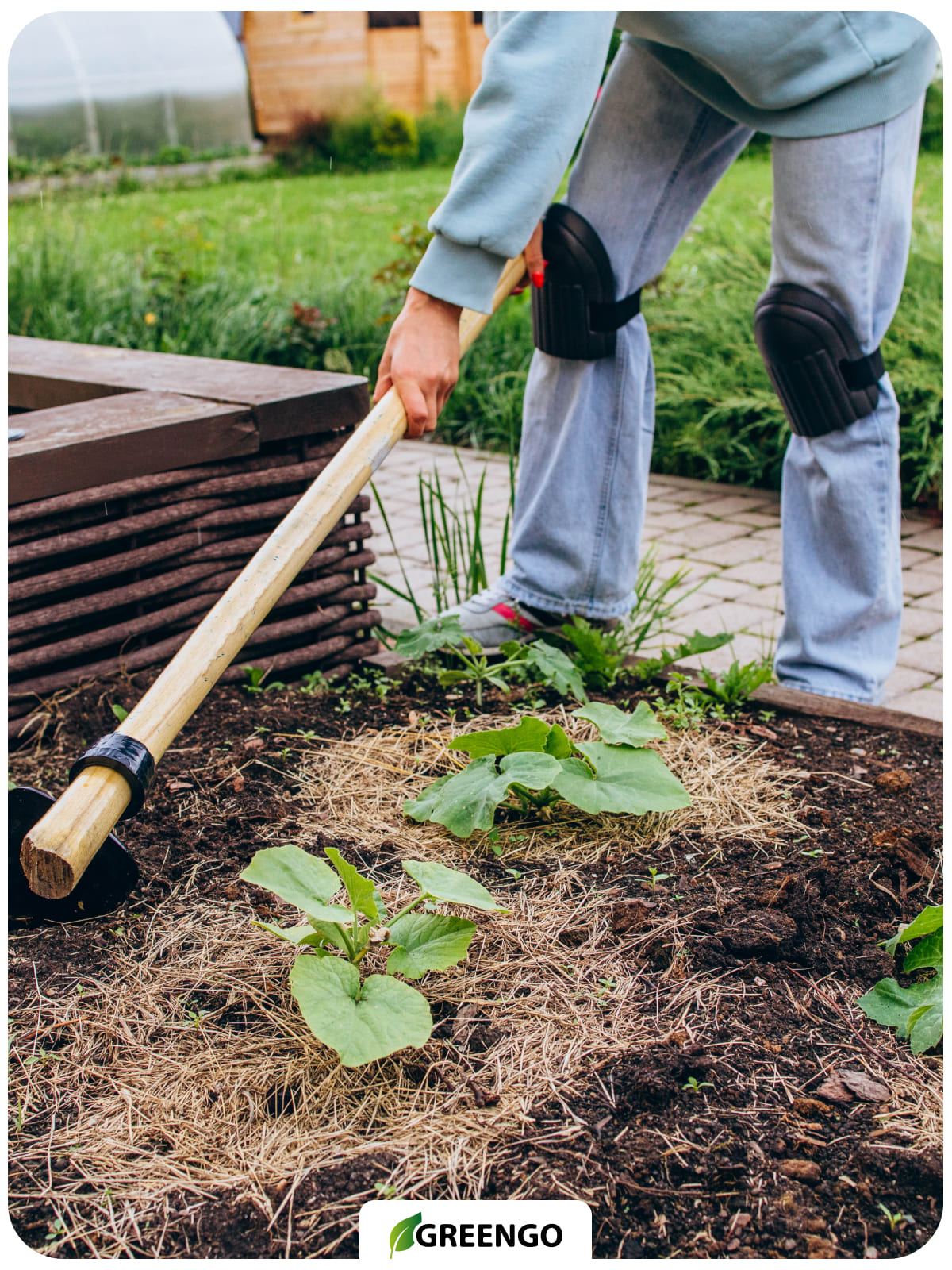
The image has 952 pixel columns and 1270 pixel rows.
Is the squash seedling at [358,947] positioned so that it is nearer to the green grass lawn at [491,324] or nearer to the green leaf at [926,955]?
the green leaf at [926,955]

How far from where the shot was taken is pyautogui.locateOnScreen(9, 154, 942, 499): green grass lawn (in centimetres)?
452

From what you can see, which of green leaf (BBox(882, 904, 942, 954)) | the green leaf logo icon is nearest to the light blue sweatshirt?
green leaf (BBox(882, 904, 942, 954))

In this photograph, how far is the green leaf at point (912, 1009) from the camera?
4.22 feet

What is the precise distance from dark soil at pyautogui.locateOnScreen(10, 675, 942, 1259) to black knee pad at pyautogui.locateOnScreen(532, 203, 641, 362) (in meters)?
0.78

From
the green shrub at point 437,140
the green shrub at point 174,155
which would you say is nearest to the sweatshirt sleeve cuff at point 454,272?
the green shrub at point 437,140

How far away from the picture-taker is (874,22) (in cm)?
198

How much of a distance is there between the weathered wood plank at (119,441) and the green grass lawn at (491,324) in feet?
5.43

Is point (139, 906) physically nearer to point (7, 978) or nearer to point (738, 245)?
point (7, 978)

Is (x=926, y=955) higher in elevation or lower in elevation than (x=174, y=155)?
lower

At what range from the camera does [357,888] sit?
1291 mm

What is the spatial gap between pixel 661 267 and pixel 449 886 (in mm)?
1594

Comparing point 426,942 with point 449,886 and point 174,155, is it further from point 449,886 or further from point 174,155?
point 174,155

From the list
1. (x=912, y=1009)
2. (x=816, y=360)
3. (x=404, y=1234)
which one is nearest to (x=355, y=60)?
(x=816, y=360)

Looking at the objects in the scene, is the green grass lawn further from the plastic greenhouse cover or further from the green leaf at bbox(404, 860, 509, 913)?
the plastic greenhouse cover
